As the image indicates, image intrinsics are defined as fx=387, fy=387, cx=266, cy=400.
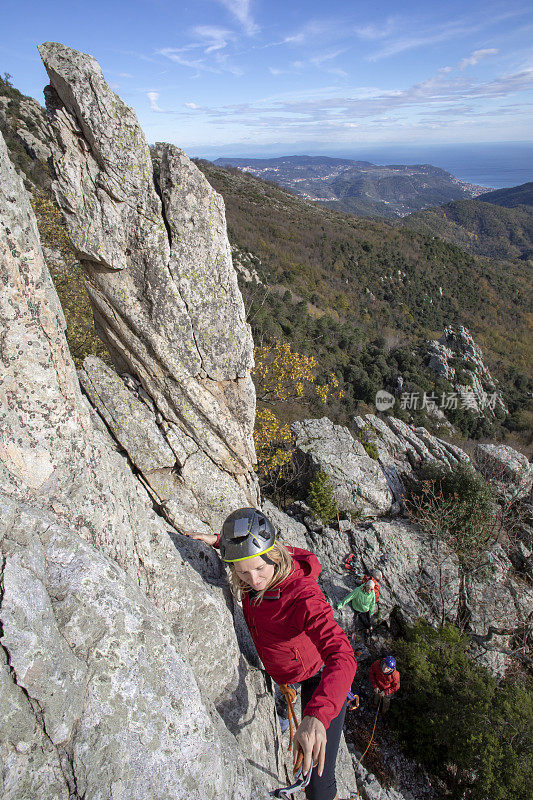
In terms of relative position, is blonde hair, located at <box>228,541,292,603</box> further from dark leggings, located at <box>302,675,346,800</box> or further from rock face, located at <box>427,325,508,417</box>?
rock face, located at <box>427,325,508,417</box>

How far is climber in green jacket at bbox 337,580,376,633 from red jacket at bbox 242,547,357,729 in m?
7.51

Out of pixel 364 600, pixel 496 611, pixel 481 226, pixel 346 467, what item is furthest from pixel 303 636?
pixel 481 226

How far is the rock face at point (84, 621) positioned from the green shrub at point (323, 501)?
9562mm

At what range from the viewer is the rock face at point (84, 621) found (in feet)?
8.66

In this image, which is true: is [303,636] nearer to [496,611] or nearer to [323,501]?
[323,501]

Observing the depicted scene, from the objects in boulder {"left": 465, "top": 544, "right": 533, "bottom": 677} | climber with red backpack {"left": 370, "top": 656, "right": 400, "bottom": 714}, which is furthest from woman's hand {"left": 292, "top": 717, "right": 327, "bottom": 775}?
boulder {"left": 465, "top": 544, "right": 533, "bottom": 677}

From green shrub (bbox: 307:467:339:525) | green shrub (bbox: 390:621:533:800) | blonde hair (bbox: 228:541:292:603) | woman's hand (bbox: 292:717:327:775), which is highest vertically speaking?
blonde hair (bbox: 228:541:292:603)

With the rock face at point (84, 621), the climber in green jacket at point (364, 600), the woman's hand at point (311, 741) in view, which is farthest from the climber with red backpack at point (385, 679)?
the woman's hand at point (311, 741)

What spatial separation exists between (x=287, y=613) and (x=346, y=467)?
1272 cm

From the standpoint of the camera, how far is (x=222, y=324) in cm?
700

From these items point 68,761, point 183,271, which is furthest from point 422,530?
point 68,761

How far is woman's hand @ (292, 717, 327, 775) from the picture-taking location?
327cm

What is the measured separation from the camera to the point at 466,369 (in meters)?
57.3

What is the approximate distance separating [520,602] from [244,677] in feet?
42.3
